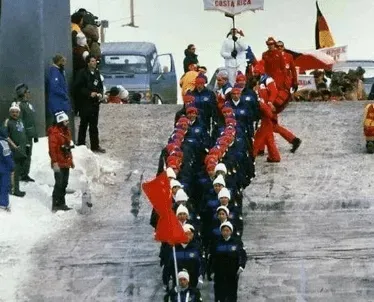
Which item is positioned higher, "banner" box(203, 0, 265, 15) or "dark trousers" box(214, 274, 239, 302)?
"banner" box(203, 0, 265, 15)

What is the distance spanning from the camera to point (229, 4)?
26734 mm

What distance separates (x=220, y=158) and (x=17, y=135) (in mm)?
3751

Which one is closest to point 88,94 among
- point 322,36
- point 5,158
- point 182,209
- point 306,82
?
point 5,158

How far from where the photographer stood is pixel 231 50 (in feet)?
84.1

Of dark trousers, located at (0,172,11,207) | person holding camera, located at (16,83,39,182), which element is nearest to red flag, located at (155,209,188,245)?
dark trousers, located at (0,172,11,207)

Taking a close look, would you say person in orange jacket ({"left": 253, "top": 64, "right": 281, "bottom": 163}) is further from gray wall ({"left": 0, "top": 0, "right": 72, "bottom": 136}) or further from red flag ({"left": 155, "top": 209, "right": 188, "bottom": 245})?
red flag ({"left": 155, "top": 209, "right": 188, "bottom": 245})

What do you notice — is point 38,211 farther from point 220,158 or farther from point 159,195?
point 159,195

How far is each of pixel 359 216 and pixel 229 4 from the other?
24.9 ft

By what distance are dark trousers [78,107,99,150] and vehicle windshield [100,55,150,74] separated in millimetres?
7410

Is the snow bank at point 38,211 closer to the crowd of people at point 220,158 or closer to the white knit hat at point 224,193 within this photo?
the crowd of people at point 220,158

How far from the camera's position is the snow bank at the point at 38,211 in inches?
727

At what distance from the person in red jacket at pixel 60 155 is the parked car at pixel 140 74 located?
10037 millimetres

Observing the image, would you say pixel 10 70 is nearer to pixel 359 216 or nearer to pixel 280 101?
pixel 280 101

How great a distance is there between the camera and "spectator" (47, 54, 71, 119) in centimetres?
2280
